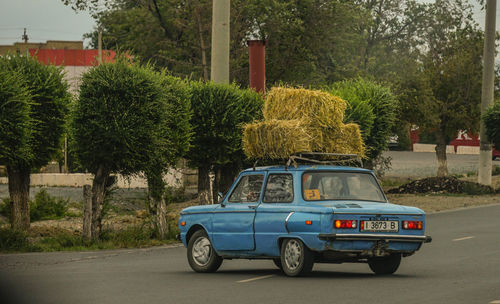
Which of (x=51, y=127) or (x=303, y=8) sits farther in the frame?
(x=303, y=8)

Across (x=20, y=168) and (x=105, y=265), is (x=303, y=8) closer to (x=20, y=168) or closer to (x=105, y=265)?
(x=20, y=168)

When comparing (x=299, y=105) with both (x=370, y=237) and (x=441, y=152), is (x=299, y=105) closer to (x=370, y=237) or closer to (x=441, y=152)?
(x=370, y=237)

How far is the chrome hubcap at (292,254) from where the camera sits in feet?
44.9

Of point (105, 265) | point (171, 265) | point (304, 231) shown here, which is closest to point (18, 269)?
point (105, 265)

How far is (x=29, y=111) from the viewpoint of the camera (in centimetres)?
2241

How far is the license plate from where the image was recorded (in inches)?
526

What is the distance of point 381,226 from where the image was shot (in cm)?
1351

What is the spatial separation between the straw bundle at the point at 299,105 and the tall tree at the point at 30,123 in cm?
578

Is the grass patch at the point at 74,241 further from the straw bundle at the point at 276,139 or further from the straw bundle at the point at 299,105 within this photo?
the straw bundle at the point at 276,139

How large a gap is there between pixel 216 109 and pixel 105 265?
8415mm

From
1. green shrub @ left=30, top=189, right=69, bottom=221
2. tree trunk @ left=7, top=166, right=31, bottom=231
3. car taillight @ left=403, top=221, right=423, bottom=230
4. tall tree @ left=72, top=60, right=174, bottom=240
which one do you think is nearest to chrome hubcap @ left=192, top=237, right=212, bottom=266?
car taillight @ left=403, top=221, right=423, bottom=230

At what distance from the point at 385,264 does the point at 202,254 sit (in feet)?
9.54

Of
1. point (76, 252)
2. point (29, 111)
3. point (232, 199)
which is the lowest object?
point (76, 252)

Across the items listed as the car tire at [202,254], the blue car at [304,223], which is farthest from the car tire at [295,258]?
the car tire at [202,254]
